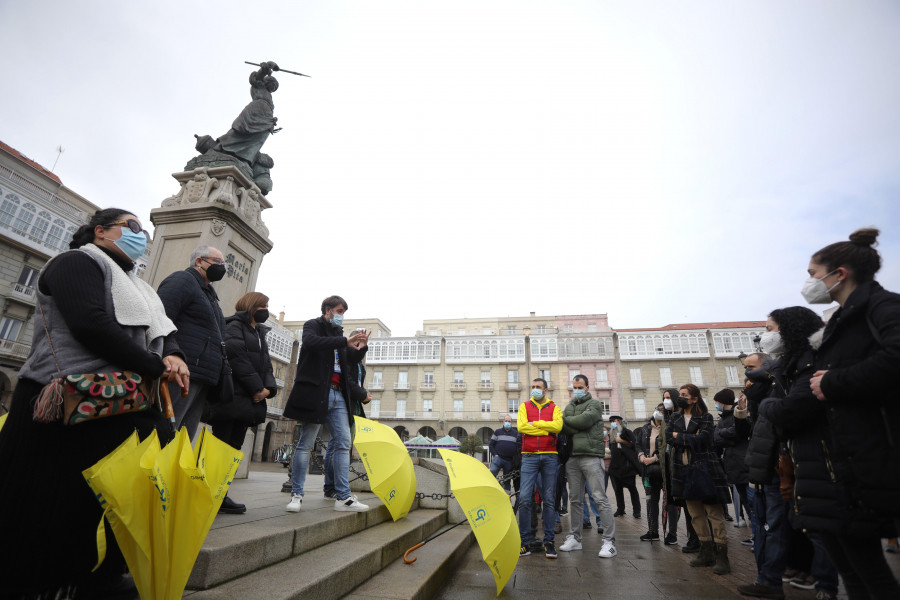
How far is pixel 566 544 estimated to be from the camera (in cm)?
504

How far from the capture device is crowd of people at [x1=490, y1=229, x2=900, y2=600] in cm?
181

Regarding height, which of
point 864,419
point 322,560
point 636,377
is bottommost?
point 322,560

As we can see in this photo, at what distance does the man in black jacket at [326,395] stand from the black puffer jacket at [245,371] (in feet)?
0.87

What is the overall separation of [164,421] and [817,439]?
324 cm

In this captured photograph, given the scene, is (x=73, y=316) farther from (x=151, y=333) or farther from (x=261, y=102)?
(x=261, y=102)

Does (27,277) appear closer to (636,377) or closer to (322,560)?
(322,560)

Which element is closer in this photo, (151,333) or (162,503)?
(162,503)

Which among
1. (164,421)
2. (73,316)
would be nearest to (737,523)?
(164,421)

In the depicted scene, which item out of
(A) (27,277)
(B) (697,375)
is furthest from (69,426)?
(B) (697,375)

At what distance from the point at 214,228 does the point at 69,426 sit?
4.64m

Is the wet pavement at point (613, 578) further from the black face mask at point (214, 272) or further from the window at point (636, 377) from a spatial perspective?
the window at point (636, 377)

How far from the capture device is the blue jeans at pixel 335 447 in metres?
3.79

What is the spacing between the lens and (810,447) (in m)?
2.14

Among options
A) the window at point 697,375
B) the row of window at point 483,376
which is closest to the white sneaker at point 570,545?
the row of window at point 483,376
